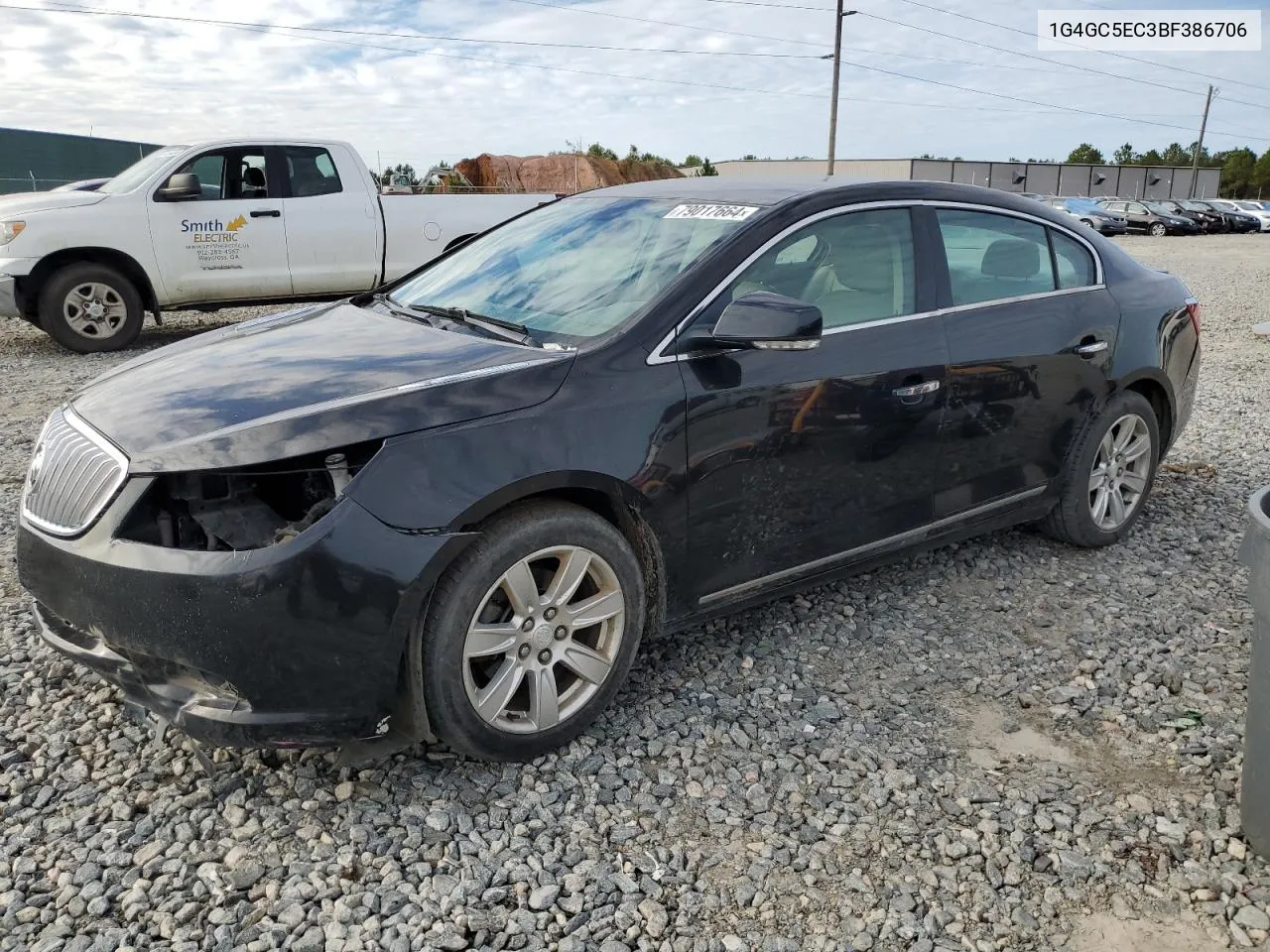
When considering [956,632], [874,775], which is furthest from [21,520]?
[956,632]

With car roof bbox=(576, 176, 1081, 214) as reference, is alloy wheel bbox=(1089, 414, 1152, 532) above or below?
below

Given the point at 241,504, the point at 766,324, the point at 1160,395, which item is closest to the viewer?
the point at 241,504

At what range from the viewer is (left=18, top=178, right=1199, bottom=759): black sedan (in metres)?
2.57

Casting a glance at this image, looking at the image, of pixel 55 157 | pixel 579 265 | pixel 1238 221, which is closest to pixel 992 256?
pixel 579 265

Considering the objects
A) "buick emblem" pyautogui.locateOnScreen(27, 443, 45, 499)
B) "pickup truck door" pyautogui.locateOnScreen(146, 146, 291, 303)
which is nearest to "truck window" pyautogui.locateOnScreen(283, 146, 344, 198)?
"pickup truck door" pyautogui.locateOnScreen(146, 146, 291, 303)

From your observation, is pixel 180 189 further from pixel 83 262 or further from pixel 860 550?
pixel 860 550

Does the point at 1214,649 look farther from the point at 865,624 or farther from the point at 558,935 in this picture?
the point at 558,935

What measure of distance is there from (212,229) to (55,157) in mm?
24338

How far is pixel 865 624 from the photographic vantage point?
3.94m

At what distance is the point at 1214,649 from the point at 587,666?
8.06 ft

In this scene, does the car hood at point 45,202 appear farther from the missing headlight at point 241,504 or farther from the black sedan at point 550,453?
the missing headlight at point 241,504

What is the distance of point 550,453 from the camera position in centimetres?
279

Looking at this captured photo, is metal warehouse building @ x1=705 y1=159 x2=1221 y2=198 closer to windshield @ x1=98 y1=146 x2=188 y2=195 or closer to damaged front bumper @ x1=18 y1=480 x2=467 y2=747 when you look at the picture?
windshield @ x1=98 y1=146 x2=188 y2=195

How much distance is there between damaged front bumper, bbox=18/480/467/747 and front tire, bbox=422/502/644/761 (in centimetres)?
11
